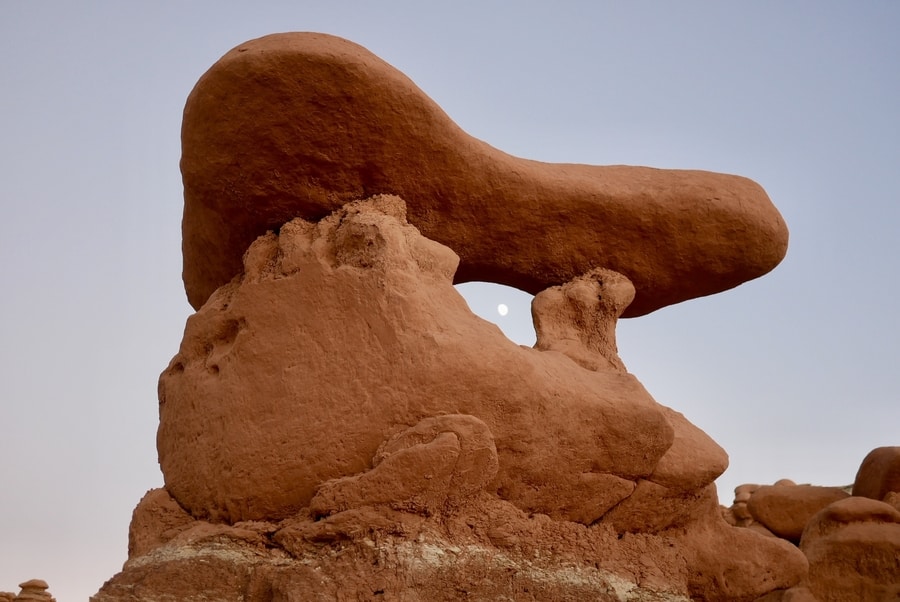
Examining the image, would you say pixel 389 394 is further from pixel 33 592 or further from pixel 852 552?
pixel 33 592

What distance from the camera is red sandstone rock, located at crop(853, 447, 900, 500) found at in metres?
8.95

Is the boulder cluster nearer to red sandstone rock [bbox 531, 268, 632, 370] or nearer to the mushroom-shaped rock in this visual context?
red sandstone rock [bbox 531, 268, 632, 370]

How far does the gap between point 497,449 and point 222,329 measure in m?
1.52

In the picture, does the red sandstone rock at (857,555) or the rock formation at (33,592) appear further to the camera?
the rock formation at (33,592)

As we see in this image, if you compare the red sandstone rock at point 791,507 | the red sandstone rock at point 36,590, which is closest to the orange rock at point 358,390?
the red sandstone rock at point 791,507

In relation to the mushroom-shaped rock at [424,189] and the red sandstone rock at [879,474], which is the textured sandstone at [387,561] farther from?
the red sandstone rock at [879,474]

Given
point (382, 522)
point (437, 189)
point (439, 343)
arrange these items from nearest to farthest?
point (382, 522) < point (439, 343) < point (437, 189)

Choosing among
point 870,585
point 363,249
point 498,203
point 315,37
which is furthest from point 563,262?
point 870,585

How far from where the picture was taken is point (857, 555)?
7.07m

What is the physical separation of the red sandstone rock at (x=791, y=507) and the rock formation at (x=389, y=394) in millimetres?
3255

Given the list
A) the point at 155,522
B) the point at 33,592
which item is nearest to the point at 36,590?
the point at 33,592

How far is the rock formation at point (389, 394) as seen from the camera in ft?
14.5

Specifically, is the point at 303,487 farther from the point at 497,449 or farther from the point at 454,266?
the point at 454,266

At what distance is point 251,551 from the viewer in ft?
14.6
